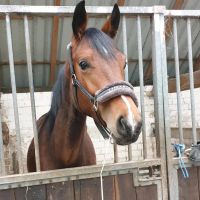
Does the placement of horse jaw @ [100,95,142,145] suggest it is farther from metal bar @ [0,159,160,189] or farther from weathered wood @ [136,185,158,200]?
weathered wood @ [136,185,158,200]

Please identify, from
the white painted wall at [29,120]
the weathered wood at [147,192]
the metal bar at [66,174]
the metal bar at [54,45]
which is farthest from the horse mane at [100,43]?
the white painted wall at [29,120]

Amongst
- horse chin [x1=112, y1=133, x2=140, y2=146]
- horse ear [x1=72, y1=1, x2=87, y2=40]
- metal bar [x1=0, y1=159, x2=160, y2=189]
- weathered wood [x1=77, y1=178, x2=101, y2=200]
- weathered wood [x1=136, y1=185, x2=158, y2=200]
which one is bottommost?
weathered wood [x1=136, y1=185, x2=158, y2=200]

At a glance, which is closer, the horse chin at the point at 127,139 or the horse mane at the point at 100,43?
the horse chin at the point at 127,139

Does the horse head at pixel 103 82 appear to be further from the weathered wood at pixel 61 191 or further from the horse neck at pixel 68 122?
the weathered wood at pixel 61 191

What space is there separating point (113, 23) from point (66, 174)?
897 mm

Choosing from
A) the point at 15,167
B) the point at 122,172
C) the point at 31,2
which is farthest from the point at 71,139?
the point at 15,167

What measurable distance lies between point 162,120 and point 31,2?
2.99 metres

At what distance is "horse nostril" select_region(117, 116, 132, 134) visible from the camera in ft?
4.42

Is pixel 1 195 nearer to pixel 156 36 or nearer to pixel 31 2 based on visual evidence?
pixel 156 36

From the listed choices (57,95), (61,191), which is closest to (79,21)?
(57,95)

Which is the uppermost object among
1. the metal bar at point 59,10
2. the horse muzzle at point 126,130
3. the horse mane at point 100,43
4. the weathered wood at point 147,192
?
the metal bar at point 59,10

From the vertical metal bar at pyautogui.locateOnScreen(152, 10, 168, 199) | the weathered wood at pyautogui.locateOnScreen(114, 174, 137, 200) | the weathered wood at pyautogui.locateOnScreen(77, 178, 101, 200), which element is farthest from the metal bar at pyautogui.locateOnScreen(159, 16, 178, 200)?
the weathered wood at pyautogui.locateOnScreen(77, 178, 101, 200)

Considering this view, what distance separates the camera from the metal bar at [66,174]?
5.65 ft

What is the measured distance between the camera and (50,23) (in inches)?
179
